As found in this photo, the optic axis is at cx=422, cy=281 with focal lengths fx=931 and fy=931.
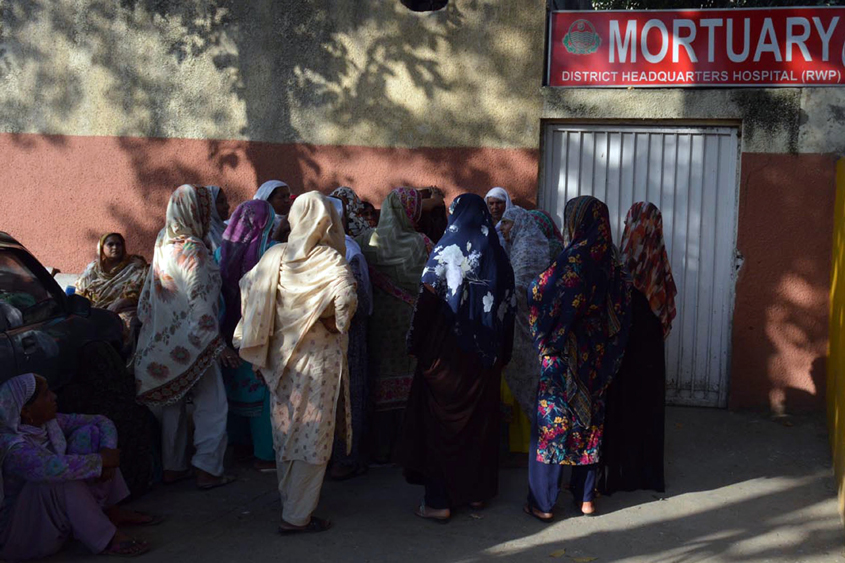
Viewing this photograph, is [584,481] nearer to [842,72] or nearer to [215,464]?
[215,464]

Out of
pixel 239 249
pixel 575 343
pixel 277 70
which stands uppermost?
pixel 277 70

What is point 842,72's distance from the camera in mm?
6641

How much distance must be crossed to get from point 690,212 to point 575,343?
259 centimetres

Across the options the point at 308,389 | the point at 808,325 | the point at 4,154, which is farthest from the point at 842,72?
the point at 4,154

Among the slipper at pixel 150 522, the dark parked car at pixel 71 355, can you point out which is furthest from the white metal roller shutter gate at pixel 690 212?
the slipper at pixel 150 522

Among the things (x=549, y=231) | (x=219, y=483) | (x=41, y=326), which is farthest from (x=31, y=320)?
(x=549, y=231)

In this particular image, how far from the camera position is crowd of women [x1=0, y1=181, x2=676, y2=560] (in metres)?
4.61

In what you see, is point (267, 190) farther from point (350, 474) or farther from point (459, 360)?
point (459, 360)

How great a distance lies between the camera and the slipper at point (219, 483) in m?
5.53

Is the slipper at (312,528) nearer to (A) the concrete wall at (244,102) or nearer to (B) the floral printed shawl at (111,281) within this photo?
(B) the floral printed shawl at (111,281)

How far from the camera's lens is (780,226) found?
6828 millimetres

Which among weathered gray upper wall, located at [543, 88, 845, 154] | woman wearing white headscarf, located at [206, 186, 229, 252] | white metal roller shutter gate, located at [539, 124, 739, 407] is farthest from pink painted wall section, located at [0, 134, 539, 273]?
woman wearing white headscarf, located at [206, 186, 229, 252]

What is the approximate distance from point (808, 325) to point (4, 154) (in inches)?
266

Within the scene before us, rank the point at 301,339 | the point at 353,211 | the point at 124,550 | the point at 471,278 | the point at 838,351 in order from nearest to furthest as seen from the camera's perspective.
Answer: the point at 124,550
the point at 301,339
the point at 471,278
the point at 838,351
the point at 353,211
